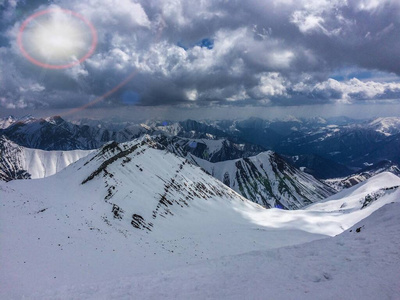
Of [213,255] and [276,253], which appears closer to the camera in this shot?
[276,253]

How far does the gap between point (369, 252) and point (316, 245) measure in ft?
14.5

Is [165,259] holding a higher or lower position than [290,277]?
lower

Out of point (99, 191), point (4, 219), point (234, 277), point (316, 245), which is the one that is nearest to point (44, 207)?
point (4, 219)

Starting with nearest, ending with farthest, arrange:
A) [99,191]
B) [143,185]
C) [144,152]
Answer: [99,191], [143,185], [144,152]

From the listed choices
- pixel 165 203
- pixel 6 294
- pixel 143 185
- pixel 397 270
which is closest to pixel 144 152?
pixel 143 185

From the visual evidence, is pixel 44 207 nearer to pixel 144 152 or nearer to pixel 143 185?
pixel 143 185

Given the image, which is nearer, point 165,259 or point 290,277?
point 290,277

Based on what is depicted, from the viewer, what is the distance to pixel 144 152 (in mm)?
126062

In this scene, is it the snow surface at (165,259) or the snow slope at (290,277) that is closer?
the snow slope at (290,277)

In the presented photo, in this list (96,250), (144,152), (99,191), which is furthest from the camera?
(144,152)

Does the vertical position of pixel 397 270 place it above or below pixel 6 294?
above

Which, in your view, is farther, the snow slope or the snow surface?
the snow surface

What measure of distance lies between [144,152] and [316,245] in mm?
113350

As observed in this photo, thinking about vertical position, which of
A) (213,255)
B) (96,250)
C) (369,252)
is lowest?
(213,255)
